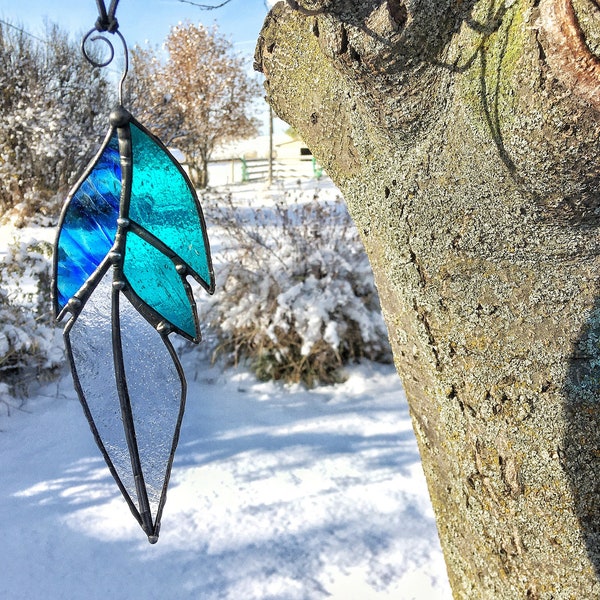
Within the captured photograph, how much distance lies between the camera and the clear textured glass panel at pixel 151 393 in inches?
43.5

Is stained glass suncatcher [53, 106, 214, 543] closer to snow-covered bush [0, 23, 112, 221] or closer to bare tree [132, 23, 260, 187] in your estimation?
snow-covered bush [0, 23, 112, 221]

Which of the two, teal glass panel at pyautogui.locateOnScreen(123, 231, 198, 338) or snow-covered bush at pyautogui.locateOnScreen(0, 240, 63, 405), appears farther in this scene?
snow-covered bush at pyautogui.locateOnScreen(0, 240, 63, 405)

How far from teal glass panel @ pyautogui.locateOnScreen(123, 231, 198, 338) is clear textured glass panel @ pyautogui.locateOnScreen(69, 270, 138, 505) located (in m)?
0.06

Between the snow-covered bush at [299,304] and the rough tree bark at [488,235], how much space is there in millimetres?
2664

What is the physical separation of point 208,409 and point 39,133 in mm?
6470

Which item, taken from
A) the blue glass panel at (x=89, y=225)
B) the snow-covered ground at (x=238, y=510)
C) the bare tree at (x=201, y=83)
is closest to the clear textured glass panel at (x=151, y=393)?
the blue glass panel at (x=89, y=225)

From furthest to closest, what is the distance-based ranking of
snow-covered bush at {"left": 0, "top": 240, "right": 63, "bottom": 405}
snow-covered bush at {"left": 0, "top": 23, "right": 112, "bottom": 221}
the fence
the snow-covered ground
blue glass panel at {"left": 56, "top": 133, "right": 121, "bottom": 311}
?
the fence, snow-covered bush at {"left": 0, "top": 23, "right": 112, "bottom": 221}, snow-covered bush at {"left": 0, "top": 240, "right": 63, "bottom": 405}, the snow-covered ground, blue glass panel at {"left": 56, "top": 133, "right": 121, "bottom": 311}

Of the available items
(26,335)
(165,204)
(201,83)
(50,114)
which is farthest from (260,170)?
(165,204)

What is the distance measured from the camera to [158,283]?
1101 millimetres

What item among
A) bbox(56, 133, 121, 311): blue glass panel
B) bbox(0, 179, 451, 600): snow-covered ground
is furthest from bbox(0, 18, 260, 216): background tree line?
bbox(56, 133, 121, 311): blue glass panel

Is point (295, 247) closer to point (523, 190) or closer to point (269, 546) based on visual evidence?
point (269, 546)

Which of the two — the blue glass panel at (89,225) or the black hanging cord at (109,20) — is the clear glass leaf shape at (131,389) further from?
the black hanging cord at (109,20)

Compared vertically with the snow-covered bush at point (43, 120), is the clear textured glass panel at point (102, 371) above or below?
below

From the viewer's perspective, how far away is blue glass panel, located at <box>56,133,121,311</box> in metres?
1.05
